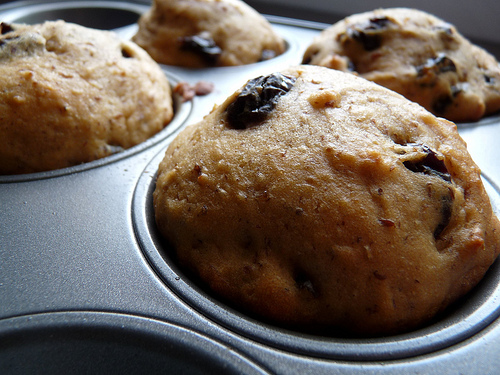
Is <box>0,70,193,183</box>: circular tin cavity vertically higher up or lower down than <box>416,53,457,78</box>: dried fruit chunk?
lower down

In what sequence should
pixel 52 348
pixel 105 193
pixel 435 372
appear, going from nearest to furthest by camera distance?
1. pixel 435 372
2. pixel 52 348
3. pixel 105 193

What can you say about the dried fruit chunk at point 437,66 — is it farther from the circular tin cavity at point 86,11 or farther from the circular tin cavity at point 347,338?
the circular tin cavity at point 86,11

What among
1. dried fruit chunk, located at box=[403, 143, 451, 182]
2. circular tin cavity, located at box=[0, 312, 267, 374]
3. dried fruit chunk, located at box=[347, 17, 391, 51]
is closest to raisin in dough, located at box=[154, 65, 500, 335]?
dried fruit chunk, located at box=[403, 143, 451, 182]

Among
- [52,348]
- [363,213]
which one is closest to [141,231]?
[52,348]

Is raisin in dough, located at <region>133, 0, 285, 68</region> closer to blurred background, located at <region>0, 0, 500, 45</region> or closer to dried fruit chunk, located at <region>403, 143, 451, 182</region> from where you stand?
blurred background, located at <region>0, 0, 500, 45</region>

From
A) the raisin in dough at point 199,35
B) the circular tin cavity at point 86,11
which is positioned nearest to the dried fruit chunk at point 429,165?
the raisin in dough at point 199,35

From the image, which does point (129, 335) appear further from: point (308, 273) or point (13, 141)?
point (13, 141)

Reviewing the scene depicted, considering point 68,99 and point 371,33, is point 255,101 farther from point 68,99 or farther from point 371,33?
point 371,33
